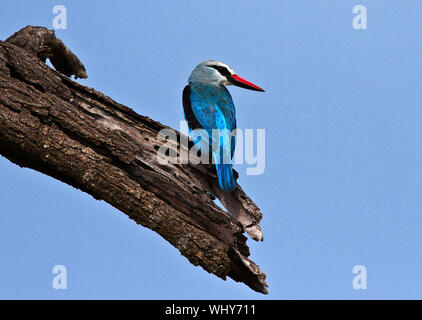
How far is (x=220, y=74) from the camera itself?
4.63m

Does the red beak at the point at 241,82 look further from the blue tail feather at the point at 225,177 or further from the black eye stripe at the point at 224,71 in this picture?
the blue tail feather at the point at 225,177

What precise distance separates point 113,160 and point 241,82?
70.9 inches

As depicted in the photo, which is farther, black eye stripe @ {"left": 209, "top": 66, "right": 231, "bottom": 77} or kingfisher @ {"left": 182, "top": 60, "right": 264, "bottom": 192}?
black eye stripe @ {"left": 209, "top": 66, "right": 231, "bottom": 77}

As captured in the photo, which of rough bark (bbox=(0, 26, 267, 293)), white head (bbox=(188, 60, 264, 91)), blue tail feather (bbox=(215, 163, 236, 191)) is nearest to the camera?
rough bark (bbox=(0, 26, 267, 293))

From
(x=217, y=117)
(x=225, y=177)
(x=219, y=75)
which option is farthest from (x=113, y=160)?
(x=219, y=75)

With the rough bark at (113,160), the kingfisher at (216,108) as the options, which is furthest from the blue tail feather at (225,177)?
the rough bark at (113,160)

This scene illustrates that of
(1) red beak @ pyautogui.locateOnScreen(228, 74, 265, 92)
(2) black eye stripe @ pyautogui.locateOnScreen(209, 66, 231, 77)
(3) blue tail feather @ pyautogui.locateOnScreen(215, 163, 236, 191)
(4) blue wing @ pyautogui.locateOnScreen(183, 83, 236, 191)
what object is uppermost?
(2) black eye stripe @ pyautogui.locateOnScreen(209, 66, 231, 77)

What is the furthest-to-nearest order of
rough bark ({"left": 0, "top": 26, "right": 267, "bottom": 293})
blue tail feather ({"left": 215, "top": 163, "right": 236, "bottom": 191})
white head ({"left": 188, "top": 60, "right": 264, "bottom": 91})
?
1. white head ({"left": 188, "top": 60, "right": 264, "bottom": 91})
2. blue tail feather ({"left": 215, "top": 163, "right": 236, "bottom": 191})
3. rough bark ({"left": 0, "top": 26, "right": 267, "bottom": 293})

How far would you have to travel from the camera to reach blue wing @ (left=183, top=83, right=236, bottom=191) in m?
3.64

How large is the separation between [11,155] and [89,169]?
560 millimetres

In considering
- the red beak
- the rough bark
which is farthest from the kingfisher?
the rough bark

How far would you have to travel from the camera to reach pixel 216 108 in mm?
4039

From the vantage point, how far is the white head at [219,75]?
181 inches

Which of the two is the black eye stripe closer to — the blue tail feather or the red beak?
the red beak
